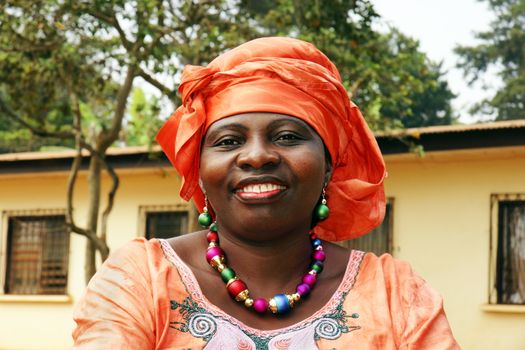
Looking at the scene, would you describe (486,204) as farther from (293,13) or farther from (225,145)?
(225,145)

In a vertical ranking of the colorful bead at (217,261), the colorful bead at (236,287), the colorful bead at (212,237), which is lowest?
the colorful bead at (236,287)

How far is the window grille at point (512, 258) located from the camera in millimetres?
12117

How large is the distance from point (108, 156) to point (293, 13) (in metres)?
4.10

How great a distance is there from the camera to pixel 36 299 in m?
15.1

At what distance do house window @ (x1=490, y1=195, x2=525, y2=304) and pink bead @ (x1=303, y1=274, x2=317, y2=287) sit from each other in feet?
31.4

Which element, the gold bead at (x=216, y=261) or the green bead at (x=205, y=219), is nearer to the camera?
the gold bead at (x=216, y=261)

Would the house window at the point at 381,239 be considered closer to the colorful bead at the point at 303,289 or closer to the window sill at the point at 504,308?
the window sill at the point at 504,308

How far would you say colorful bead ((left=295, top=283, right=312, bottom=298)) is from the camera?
2898 millimetres

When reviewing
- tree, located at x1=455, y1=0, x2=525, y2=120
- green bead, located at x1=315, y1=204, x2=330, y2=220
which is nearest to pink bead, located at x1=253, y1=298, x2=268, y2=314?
green bead, located at x1=315, y1=204, x2=330, y2=220

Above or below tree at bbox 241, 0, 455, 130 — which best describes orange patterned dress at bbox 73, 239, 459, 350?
below

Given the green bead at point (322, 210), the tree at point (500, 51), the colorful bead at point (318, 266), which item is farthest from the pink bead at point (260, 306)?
the tree at point (500, 51)

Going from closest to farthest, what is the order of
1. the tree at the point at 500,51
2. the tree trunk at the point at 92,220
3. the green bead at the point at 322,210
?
the green bead at the point at 322,210 < the tree trunk at the point at 92,220 < the tree at the point at 500,51

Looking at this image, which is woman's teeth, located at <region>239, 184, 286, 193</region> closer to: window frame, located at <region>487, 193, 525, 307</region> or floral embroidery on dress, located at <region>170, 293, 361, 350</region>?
floral embroidery on dress, located at <region>170, 293, 361, 350</region>

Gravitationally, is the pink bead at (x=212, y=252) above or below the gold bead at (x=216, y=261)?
above
